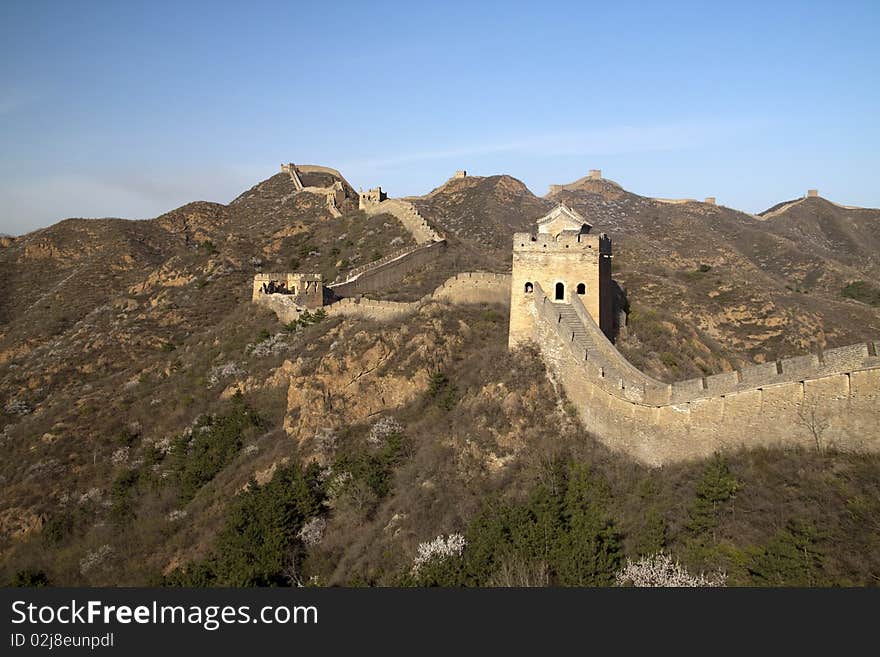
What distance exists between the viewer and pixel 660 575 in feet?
40.4

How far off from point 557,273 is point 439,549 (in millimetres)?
9270

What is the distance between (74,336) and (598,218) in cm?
6231

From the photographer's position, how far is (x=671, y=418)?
1560 cm

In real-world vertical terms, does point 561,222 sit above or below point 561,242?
above

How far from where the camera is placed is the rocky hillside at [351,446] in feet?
43.8

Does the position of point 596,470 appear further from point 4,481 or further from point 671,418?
point 4,481

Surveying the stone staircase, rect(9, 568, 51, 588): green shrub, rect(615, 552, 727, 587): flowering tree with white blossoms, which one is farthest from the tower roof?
rect(9, 568, 51, 588): green shrub

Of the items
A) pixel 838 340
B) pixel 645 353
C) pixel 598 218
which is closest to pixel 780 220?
pixel 598 218

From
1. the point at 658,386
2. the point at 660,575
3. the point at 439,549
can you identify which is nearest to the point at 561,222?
the point at 658,386

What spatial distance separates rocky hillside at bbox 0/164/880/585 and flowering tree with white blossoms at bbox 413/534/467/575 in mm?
479

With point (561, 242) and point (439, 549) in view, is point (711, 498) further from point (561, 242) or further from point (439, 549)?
point (561, 242)

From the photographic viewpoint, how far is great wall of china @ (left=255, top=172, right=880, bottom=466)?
1250 centimetres

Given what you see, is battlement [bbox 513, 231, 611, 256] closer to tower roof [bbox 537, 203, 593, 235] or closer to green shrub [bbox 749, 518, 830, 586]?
tower roof [bbox 537, 203, 593, 235]

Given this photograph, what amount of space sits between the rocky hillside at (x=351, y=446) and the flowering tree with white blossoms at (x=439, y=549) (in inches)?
18.9
